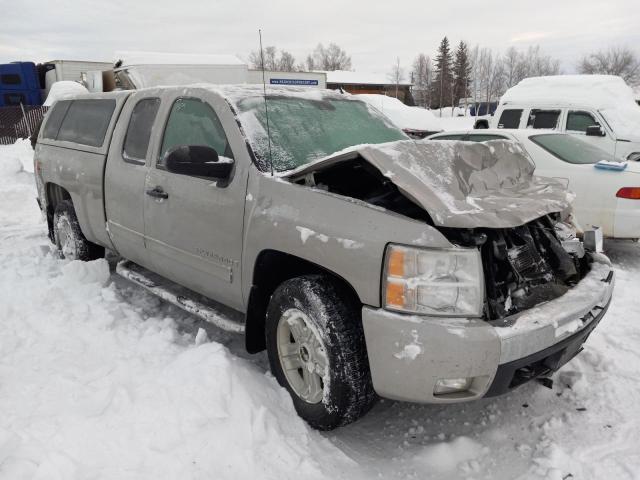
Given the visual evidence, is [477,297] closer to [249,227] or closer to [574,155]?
Answer: [249,227]

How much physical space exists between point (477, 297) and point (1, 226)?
778 cm

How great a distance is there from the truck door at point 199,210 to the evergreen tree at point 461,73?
6562cm

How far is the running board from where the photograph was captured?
3318 mm

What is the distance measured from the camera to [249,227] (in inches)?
117

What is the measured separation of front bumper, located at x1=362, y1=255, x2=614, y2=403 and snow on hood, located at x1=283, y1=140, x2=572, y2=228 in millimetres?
457

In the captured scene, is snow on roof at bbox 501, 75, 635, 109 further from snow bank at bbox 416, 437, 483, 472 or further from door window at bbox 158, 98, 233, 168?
snow bank at bbox 416, 437, 483, 472

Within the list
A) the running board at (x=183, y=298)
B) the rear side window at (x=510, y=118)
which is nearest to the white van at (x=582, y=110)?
the rear side window at (x=510, y=118)

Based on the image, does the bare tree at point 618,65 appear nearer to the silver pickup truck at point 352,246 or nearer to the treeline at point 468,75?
the treeline at point 468,75

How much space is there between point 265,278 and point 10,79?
23850 mm

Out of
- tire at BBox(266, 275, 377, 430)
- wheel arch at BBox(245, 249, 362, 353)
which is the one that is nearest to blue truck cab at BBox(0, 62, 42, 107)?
wheel arch at BBox(245, 249, 362, 353)

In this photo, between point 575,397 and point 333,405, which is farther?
point 575,397

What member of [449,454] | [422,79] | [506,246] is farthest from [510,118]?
[422,79]

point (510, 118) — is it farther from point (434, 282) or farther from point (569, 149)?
point (434, 282)

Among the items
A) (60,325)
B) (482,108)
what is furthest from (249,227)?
(482,108)
